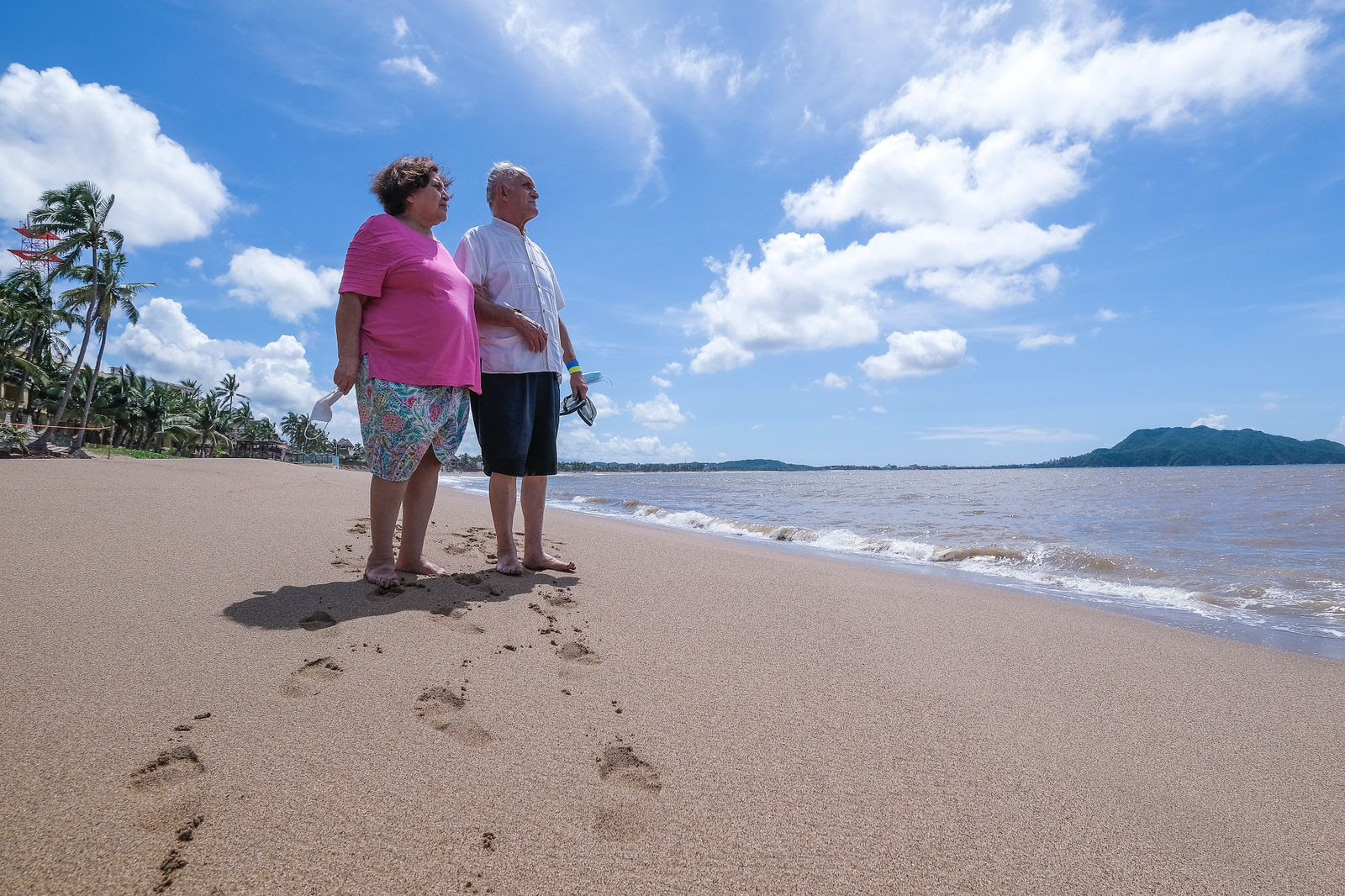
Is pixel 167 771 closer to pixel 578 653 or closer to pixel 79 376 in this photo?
pixel 578 653

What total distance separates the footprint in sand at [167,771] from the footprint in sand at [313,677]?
1.04 feet

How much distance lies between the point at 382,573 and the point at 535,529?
96cm

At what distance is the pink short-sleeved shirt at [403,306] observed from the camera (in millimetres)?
2762

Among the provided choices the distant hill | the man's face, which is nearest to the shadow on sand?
the man's face

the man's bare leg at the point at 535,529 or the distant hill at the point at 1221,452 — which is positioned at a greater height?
the distant hill at the point at 1221,452

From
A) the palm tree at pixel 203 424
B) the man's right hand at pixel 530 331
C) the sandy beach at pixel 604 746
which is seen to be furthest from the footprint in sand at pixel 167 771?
the palm tree at pixel 203 424

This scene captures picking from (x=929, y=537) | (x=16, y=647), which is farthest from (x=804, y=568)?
(x=929, y=537)

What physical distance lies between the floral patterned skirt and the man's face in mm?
1169

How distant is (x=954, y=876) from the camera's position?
1.13m

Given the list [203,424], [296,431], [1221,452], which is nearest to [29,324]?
[203,424]

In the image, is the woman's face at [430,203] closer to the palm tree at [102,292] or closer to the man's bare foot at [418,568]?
the man's bare foot at [418,568]

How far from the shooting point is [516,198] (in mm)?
3426

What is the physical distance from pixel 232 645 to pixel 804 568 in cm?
338

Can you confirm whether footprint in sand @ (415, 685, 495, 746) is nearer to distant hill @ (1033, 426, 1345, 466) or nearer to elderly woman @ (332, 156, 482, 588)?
elderly woman @ (332, 156, 482, 588)
